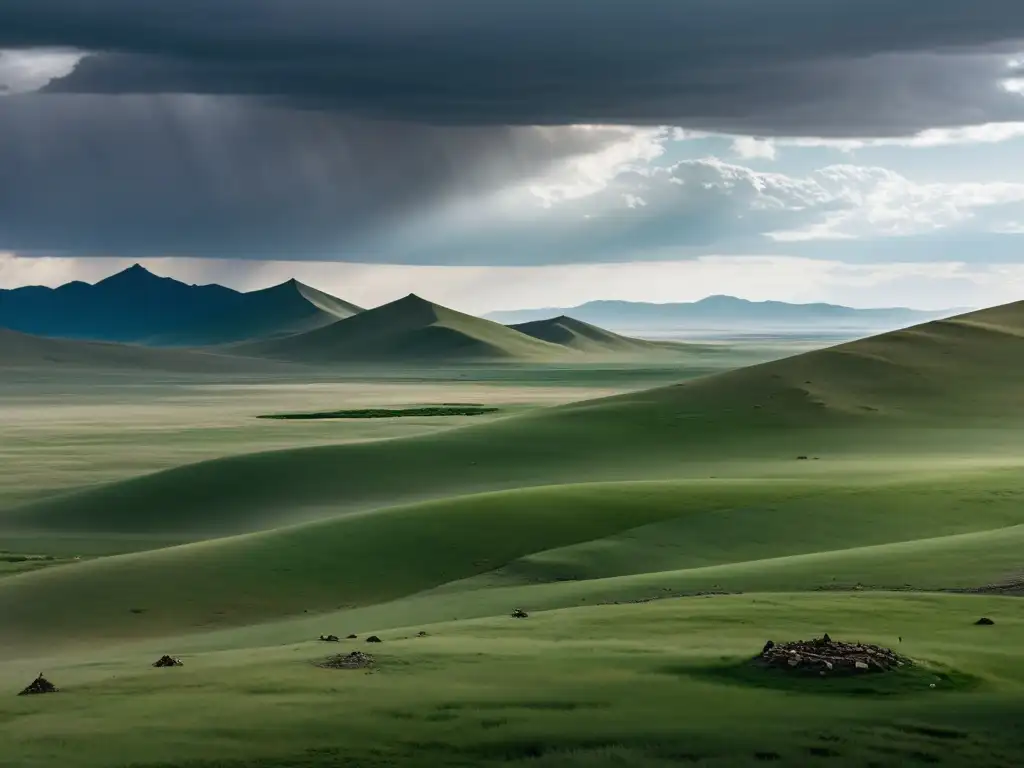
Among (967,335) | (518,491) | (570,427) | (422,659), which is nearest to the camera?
(422,659)

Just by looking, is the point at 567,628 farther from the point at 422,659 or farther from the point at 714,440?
the point at 714,440

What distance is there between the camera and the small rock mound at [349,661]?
2353 centimetres

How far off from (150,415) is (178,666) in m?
119

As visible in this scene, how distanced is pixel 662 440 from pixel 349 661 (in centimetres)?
6378

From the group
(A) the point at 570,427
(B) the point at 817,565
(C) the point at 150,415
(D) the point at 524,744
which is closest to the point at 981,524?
(B) the point at 817,565

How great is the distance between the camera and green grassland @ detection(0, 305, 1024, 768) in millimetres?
19250

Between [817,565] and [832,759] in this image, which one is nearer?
[832,759]

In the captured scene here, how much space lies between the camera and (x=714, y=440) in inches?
3356

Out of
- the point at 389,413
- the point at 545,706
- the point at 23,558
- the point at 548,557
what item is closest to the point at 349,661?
the point at 545,706

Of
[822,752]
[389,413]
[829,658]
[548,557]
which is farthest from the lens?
[389,413]

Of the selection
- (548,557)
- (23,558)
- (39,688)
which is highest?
(39,688)

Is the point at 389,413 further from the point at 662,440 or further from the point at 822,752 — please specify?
the point at 822,752

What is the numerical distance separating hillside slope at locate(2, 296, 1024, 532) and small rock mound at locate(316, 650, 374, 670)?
136 feet

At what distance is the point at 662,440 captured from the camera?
86.5m
